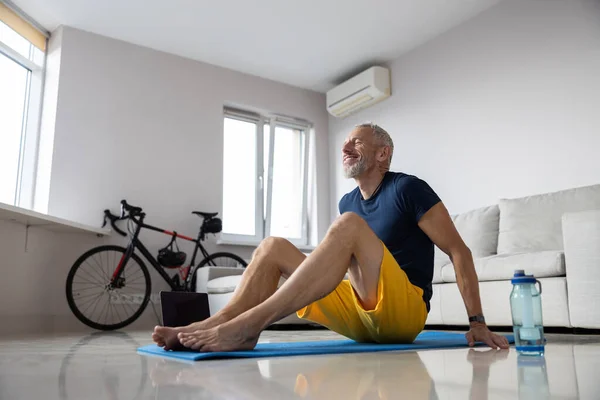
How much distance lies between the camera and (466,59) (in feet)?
16.0

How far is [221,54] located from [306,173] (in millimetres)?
1739

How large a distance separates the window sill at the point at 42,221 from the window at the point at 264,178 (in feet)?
4.90

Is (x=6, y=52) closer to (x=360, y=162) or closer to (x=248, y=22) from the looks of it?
A: (x=248, y=22)

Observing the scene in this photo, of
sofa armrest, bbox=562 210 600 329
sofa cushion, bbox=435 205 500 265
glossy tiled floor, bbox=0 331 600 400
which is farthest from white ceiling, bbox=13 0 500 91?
glossy tiled floor, bbox=0 331 600 400

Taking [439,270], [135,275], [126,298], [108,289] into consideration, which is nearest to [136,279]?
[135,275]

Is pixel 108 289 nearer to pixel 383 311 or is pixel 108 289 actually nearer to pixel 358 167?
pixel 358 167

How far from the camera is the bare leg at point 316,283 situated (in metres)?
1.49

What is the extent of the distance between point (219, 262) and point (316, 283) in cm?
399

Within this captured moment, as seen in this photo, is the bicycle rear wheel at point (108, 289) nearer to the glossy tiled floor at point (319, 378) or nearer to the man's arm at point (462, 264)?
the glossy tiled floor at point (319, 378)

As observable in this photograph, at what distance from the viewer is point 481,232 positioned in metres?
3.92

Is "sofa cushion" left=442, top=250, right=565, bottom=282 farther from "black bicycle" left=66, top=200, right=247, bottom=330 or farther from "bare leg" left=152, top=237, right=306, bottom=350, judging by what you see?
"black bicycle" left=66, top=200, right=247, bottom=330

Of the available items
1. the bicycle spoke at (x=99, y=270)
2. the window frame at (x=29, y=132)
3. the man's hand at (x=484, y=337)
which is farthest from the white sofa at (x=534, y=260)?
the window frame at (x=29, y=132)

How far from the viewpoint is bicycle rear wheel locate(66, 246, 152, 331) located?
4539 mm

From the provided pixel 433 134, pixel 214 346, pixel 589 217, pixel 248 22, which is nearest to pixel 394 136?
pixel 433 134
